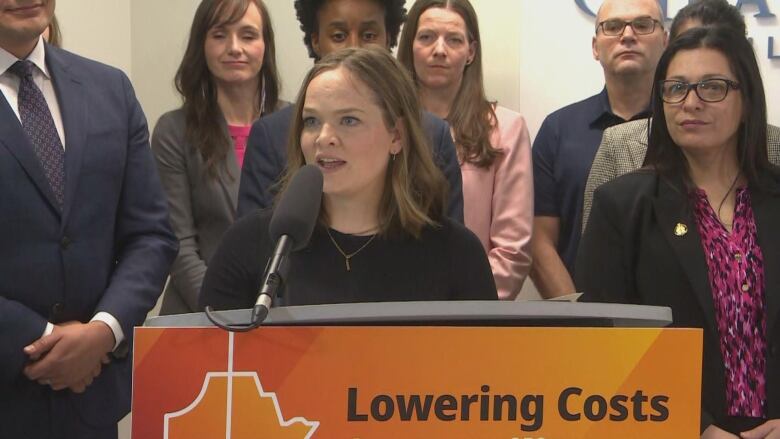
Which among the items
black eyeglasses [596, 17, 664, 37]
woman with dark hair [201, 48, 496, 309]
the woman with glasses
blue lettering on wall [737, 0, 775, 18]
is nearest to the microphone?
woman with dark hair [201, 48, 496, 309]

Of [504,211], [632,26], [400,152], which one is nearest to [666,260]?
[400,152]

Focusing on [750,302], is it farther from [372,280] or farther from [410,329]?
[410,329]

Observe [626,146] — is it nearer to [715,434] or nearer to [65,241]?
[715,434]

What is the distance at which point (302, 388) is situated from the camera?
1.31 metres

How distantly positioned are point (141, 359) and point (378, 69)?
3.68 ft

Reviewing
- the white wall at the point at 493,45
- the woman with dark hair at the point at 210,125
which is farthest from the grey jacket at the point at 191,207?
the white wall at the point at 493,45

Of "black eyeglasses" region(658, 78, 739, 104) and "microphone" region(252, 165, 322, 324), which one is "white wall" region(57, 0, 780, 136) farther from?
"microphone" region(252, 165, 322, 324)

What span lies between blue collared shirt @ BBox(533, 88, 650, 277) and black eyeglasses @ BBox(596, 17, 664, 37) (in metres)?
0.23

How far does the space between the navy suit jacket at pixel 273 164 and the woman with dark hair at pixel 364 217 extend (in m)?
0.43

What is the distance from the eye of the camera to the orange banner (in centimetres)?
131

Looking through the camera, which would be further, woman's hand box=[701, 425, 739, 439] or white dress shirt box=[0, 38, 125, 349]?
white dress shirt box=[0, 38, 125, 349]

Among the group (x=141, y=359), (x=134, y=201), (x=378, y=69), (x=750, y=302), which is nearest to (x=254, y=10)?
(x=134, y=201)

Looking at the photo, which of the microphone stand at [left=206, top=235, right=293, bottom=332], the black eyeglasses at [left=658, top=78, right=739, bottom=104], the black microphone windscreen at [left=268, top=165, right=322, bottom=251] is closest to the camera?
the microphone stand at [left=206, top=235, right=293, bottom=332]

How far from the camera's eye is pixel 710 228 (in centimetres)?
243
